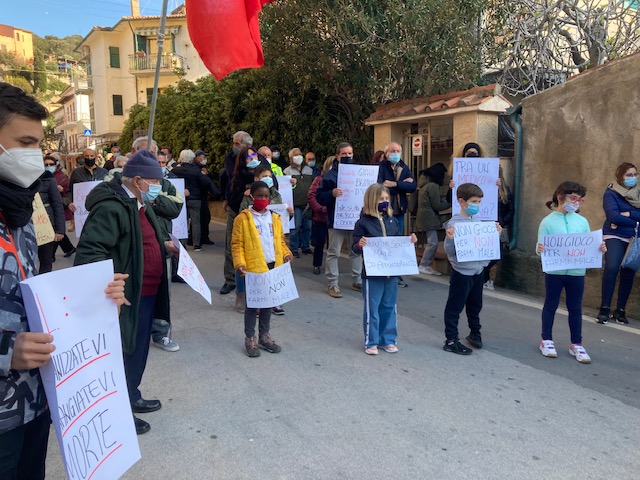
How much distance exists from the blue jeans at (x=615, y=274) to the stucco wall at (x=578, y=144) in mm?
301

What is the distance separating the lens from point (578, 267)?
5090 mm

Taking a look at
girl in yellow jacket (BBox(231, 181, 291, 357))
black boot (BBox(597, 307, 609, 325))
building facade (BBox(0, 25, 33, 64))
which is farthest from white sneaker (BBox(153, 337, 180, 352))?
building facade (BBox(0, 25, 33, 64))

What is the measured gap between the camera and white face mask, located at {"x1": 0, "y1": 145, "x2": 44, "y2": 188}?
182 cm

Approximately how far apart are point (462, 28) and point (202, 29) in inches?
211

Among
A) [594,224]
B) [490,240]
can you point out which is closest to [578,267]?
[490,240]

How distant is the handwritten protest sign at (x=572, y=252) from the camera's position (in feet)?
16.8

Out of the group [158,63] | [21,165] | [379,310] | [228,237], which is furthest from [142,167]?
[228,237]

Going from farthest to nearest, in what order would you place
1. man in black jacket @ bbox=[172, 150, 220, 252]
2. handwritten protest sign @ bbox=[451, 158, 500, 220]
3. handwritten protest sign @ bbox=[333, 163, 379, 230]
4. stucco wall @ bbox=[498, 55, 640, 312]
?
man in black jacket @ bbox=[172, 150, 220, 252] < handwritten protest sign @ bbox=[333, 163, 379, 230] < handwritten protest sign @ bbox=[451, 158, 500, 220] < stucco wall @ bbox=[498, 55, 640, 312]

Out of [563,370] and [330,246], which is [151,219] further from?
[330,246]

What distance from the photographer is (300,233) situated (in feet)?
34.8

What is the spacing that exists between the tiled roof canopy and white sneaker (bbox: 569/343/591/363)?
392 centimetres

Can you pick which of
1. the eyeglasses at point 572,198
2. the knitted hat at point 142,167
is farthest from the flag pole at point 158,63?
the eyeglasses at point 572,198

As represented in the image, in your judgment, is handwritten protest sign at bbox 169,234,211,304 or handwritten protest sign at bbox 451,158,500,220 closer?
handwritten protest sign at bbox 169,234,211,304

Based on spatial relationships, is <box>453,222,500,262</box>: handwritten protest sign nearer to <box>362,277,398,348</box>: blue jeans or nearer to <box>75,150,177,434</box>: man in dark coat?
<box>362,277,398,348</box>: blue jeans
